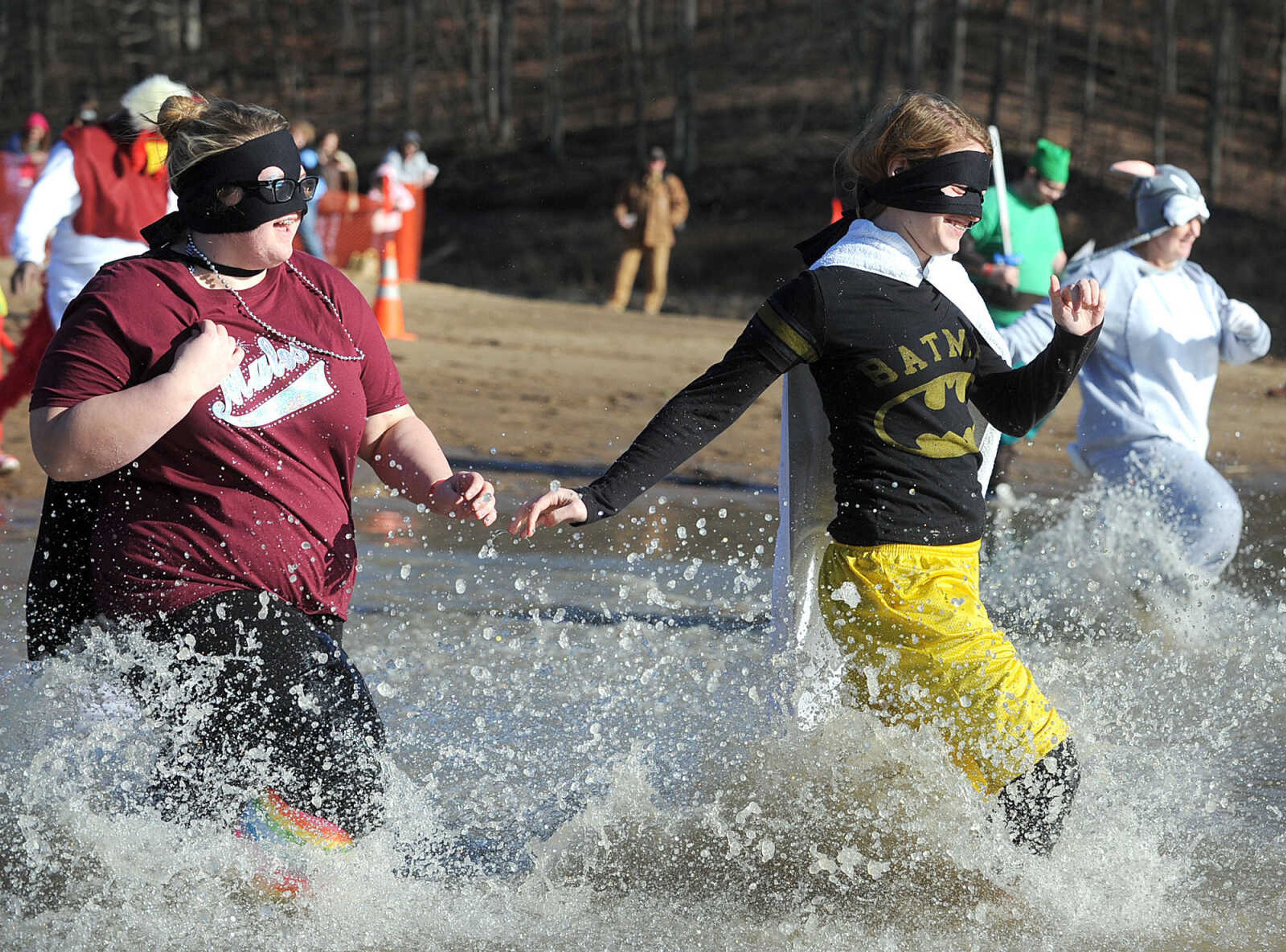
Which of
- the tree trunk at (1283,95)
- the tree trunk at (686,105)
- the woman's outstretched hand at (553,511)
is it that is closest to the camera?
the woman's outstretched hand at (553,511)

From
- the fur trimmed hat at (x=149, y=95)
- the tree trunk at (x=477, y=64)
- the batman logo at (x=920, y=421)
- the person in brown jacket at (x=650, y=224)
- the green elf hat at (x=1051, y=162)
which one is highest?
the fur trimmed hat at (x=149, y=95)

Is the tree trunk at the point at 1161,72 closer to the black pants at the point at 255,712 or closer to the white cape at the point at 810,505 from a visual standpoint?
the white cape at the point at 810,505

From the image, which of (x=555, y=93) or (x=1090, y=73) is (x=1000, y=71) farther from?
(x=555, y=93)

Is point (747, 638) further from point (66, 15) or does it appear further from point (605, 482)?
point (66, 15)

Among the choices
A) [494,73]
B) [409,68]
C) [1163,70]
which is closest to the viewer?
[1163,70]

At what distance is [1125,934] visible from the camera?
11.4 feet

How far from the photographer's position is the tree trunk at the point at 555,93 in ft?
117

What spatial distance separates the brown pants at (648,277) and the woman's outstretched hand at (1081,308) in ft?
54.0

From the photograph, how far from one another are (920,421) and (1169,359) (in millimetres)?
2955

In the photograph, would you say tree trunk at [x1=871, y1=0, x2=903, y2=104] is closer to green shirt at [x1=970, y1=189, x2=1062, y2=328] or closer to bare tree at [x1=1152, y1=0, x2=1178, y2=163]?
bare tree at [x1=1152, y1=0, x2=1178, y2=163]

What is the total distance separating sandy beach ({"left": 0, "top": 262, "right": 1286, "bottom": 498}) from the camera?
991cm

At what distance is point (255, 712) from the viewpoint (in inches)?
124

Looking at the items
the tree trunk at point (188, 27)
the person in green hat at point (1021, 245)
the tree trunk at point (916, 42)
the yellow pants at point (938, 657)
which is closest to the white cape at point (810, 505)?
the yellow pants at point (938, 657)

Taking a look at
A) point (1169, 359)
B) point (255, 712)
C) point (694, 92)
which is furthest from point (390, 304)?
point (694, 92)
